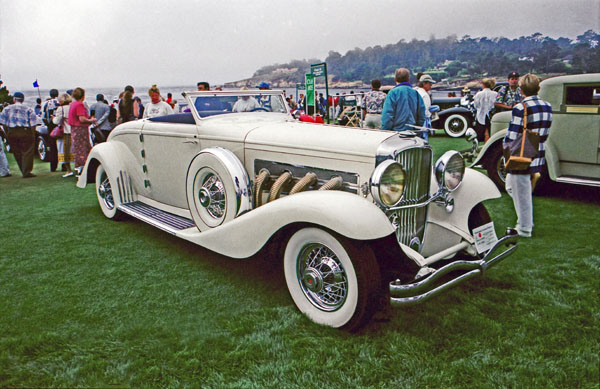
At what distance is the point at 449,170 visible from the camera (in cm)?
307

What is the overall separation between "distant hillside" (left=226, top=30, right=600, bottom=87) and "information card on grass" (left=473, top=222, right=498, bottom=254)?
11.9m

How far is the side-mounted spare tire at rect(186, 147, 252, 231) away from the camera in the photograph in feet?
10.6

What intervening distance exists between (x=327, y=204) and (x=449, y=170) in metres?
1.18

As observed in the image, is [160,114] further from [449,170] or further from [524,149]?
[524,149]

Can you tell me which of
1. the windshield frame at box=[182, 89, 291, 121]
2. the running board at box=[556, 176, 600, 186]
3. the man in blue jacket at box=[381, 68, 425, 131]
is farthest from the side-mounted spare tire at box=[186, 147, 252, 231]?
the running board at box=[556, 176, 600, 186]

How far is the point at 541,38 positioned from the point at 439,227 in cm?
2448

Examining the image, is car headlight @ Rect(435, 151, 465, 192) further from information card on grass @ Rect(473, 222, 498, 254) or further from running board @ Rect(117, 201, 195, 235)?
running board @ Rect(117, 201, 195, 235)

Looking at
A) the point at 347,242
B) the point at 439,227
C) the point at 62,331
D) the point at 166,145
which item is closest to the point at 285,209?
the point at 347,242

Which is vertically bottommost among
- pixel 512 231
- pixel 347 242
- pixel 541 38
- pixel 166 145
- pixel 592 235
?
pixel 592 235

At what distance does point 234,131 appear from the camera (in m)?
3.58

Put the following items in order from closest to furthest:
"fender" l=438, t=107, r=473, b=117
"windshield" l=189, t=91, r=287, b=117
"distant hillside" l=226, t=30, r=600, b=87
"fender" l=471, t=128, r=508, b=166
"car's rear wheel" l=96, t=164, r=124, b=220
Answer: "windshield" l=189, t=91, r=287, b=117, "car's rear wheel" l=96, t=164, r=124, b=220, "fender" l=471, t=128, r=508, b=166, "fender" l=438, t=107, r=473, b=117, "distant hillside" l=226, t=30, r=600, b=87

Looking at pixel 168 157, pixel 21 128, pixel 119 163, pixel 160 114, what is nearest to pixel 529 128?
pixel 168 157

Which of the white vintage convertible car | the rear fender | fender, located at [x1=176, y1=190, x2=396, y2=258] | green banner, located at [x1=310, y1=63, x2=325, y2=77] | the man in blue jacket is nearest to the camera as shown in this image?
fender, located at [x1=176, y1=190, x2=396, y2=258]

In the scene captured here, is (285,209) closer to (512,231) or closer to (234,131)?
(234,131)
